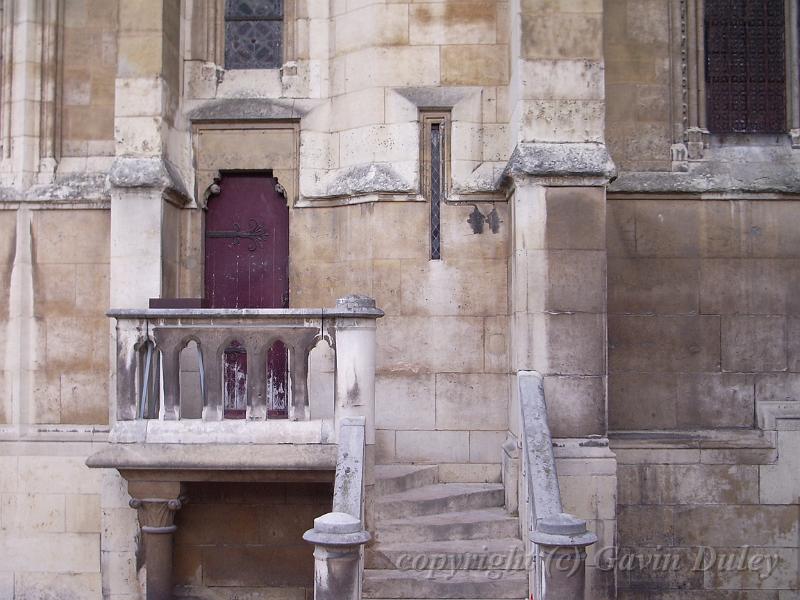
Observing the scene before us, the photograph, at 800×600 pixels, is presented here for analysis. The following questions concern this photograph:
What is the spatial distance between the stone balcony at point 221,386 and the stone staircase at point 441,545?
0.91 meters

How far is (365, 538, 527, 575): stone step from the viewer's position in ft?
23.7

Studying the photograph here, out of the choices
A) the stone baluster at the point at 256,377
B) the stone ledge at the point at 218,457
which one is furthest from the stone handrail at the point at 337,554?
the stone baluster at the point at 256,377

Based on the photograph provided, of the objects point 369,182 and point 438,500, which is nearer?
point 438,500

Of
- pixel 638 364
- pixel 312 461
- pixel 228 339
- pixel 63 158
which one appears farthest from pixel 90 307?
pixel 638 364

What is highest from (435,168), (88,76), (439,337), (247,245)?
(88,76)

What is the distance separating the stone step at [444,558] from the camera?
23.7ft

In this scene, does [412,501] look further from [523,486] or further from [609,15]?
[609,15]

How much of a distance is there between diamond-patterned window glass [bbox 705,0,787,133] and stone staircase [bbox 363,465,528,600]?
14.7ft

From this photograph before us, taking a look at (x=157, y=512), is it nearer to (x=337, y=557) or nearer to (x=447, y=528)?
(x=337, y=557)

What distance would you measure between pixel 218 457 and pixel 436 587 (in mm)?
1979

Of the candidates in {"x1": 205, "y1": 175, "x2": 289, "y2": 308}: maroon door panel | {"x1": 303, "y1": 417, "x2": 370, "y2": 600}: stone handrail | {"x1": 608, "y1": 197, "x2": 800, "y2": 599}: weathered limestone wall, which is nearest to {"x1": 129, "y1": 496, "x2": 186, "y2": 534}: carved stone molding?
{"x1": 303, "y1": 417, "x2": 370, "y2": 600}: stone handrail

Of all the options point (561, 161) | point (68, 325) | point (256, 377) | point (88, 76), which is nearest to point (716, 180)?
point (561, 161)

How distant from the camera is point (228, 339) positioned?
7426 mm

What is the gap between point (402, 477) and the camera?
8.20 meters
